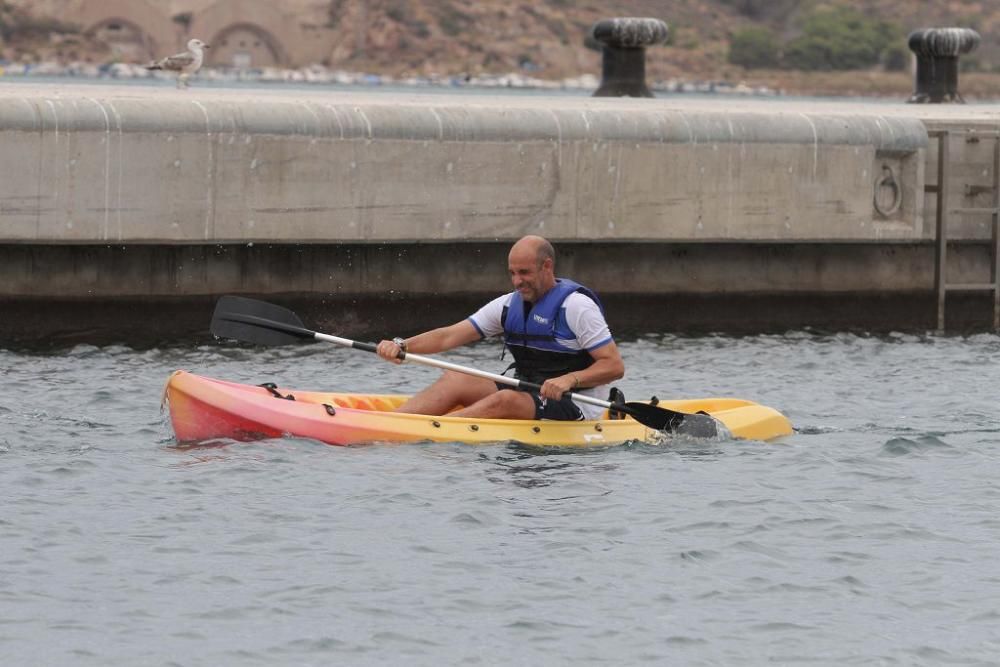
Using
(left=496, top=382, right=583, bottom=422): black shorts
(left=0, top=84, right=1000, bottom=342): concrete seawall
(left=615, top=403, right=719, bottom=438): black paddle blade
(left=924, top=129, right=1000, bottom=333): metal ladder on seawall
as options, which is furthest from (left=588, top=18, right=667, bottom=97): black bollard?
(left=496, top=382, right=583, bottom=422): black shorts

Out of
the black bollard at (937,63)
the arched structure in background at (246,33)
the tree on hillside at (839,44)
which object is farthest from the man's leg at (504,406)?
the tree on hillside at (839,44)

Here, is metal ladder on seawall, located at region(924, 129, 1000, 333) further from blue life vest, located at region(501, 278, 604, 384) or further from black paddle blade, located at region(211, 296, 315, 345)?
black paddle blade, located at region(211, 296, 315, 345)

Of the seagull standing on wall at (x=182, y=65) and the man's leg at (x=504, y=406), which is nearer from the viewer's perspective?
the man's leg at (x=504, y=406)

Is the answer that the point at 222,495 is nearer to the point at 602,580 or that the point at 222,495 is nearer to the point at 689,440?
the point at 602,580

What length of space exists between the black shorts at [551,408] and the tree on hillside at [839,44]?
108 m

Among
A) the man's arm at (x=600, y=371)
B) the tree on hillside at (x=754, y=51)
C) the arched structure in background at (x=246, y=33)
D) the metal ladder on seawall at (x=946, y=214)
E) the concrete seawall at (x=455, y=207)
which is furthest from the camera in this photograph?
the tree on hillside at (x=754, y=51)

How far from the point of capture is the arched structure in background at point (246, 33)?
114 m

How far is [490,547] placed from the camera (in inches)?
363

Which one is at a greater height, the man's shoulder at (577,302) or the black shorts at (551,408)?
the man's shoulder at (577,302)

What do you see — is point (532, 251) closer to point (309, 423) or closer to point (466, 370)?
point (466, 370)

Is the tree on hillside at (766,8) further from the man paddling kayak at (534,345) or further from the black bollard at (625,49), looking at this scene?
the man paddling kayak at (534,345)

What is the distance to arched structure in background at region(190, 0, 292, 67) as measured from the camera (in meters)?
→ 114

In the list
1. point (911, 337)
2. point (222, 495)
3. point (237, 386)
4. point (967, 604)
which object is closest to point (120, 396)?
point (237, 386)

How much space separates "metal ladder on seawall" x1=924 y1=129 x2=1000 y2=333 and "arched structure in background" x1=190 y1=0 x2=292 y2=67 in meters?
98.7
